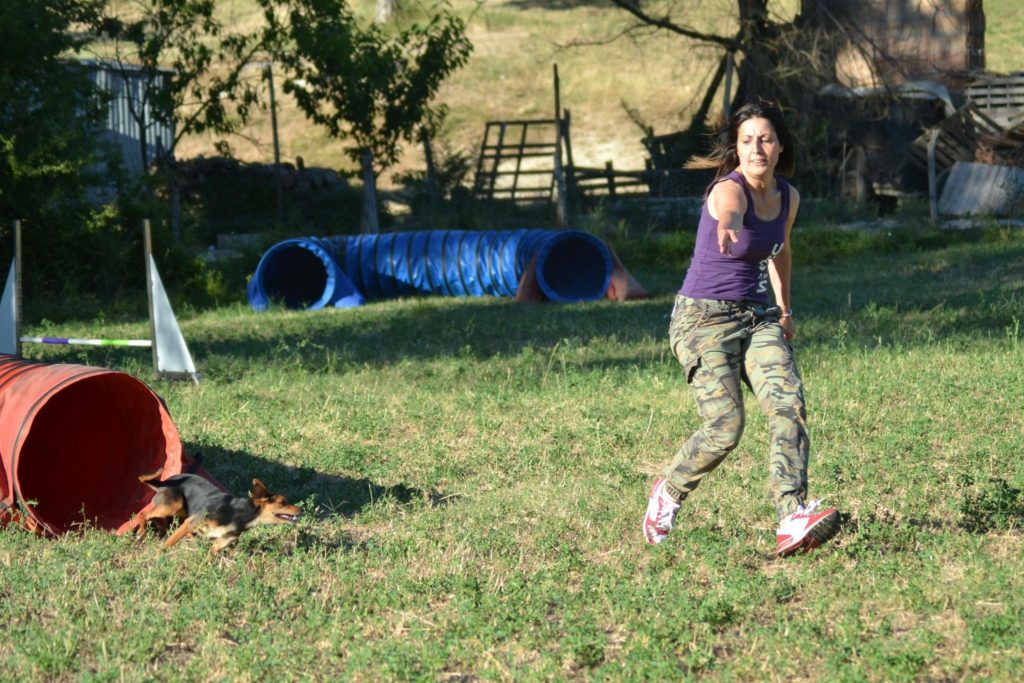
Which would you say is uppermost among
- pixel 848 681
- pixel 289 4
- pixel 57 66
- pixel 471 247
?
pixel 289 4

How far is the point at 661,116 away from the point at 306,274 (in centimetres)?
1945

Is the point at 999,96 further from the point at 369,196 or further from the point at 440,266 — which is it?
the point at 440,266

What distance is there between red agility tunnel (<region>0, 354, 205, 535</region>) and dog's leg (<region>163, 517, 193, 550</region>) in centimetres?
51

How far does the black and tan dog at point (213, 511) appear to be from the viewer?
5.53 m

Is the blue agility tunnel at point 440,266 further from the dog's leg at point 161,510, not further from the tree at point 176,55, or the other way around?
the dog's leg at point 161,510

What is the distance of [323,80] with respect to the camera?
19625mm

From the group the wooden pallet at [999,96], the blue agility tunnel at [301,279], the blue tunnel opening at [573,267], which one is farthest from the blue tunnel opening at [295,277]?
the wooden pallet at [999,96]

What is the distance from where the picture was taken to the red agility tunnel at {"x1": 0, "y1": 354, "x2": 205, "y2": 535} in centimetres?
612

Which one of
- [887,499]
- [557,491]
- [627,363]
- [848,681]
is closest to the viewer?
[848,681]

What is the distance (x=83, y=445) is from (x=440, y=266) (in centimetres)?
894

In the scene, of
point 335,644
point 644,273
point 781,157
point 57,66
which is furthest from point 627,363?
point 57,66

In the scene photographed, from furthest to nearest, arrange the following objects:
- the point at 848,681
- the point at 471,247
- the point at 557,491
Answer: the point at 471,247
the point at 557,491
the point at 848,681

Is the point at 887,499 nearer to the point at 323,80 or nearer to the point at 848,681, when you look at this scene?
the point at 848,681

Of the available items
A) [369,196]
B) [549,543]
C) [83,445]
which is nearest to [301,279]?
[369,196]
